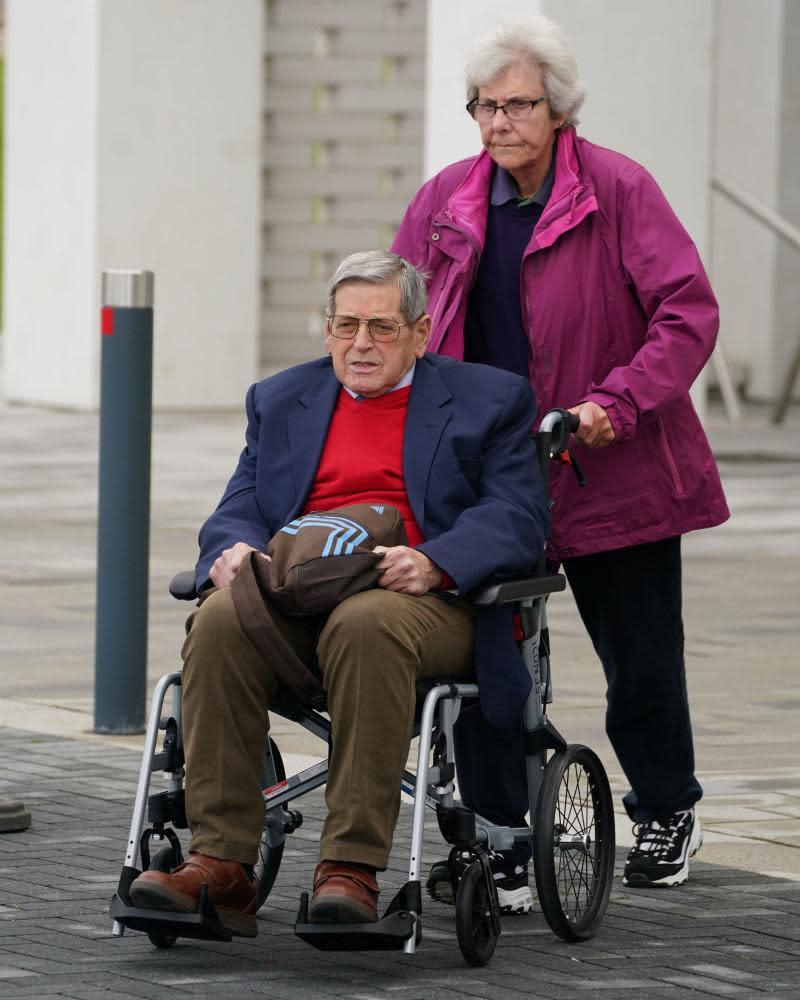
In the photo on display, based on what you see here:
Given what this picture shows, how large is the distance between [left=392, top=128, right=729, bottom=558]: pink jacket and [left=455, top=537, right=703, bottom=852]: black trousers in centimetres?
13

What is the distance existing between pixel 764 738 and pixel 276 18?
15.2 m

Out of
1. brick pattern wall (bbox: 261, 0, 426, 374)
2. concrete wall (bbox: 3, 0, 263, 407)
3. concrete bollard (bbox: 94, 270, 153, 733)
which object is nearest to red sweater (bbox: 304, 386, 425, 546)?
concrete bollard (bbox: 94, 270, 153, 733)

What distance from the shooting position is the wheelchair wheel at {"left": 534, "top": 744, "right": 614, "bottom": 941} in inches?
195

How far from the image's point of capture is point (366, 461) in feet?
16.8

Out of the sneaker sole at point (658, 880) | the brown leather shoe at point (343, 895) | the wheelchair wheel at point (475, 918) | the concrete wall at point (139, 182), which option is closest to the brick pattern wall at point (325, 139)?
the concrete wall at point (139, 182)

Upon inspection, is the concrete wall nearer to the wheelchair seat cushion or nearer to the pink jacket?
the pink jacket

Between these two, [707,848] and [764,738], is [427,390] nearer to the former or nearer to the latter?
[707,848]

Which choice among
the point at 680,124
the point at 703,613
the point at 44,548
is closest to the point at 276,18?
the point at 680,124

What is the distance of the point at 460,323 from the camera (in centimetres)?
550

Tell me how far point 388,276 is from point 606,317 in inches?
23.1

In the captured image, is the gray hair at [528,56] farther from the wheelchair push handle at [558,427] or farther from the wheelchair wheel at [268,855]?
the wheelchair wheel at [268,855]

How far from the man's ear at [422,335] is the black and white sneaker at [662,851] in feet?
4.00

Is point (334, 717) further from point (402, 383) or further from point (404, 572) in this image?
point (402, 383)

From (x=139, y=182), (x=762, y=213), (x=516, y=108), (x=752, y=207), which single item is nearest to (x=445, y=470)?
(x=516, y=108)
